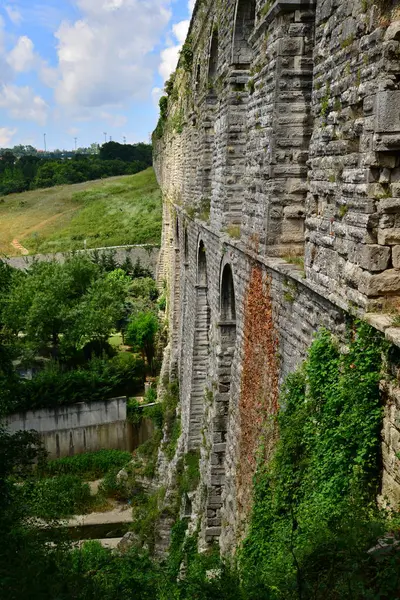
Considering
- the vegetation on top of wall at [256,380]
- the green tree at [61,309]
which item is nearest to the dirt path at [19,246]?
the green tree at [61,309]

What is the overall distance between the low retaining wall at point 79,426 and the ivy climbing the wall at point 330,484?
1566 centimetres

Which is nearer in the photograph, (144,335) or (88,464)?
(88,464)

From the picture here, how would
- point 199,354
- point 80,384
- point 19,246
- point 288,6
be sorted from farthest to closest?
point 19,246 < point 80,384 < point 199,354 < point 288,6

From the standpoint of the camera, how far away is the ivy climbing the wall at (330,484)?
3785mm

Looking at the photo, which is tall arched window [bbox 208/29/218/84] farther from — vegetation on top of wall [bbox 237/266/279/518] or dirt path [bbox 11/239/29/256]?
dirt path [bbox 11/239/29/256]

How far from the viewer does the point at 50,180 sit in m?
74.8

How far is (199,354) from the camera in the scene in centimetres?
1297

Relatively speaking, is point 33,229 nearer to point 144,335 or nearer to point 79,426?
point 144,335

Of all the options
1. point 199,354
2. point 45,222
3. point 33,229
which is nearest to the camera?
point 199,354

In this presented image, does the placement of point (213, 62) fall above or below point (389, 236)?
above

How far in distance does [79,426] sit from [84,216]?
32253mm

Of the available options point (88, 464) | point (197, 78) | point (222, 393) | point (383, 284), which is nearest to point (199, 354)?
point (222, 393)

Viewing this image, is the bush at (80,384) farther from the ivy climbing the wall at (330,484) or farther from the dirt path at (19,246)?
the dirt path at (19,246)

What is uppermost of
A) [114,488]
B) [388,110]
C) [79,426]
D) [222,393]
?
[388,110]
